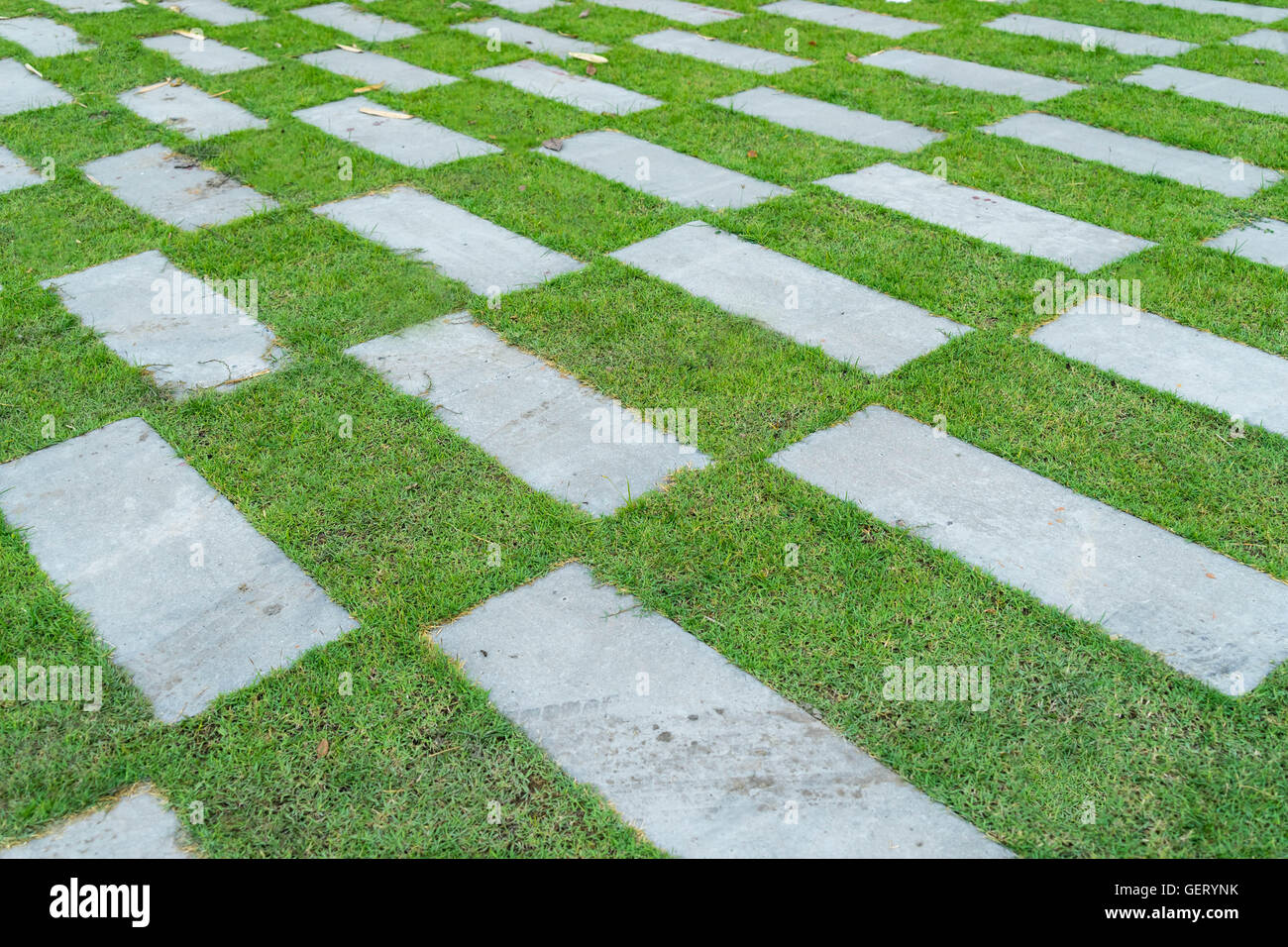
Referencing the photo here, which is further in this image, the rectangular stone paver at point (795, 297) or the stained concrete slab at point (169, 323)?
the rectangular stone paver at point (795, 297)

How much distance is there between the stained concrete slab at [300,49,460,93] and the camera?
22.0 ft

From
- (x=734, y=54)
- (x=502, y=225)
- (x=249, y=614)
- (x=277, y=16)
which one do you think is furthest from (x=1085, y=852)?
(x=277, y=16)

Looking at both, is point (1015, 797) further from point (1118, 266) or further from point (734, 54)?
point (734, 54)

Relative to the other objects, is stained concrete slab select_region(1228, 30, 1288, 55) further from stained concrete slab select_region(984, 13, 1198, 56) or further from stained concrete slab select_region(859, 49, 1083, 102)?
stained concrete slab select_region(859, 49, 1083, 102)

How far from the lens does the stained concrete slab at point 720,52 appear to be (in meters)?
7.01

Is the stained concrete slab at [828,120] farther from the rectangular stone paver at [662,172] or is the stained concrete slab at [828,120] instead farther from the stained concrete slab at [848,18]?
the stained concrete slab at [848,18]

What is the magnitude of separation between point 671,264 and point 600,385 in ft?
3.58

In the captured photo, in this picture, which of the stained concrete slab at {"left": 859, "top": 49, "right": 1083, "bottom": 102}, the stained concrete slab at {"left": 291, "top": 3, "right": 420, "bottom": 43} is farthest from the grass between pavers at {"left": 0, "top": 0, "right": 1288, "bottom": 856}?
the stained concrete slab at {"left": 291, "top": 3, "right": 420, "bottom": 43}

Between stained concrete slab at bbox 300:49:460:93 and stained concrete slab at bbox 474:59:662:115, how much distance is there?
1.22ft

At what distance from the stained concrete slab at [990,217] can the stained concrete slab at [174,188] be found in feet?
9.89

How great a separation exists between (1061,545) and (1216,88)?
201 inches

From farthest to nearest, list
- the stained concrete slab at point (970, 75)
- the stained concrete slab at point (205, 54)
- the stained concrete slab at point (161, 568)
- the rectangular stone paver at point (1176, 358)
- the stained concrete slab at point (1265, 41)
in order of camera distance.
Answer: the stained concrete slab at point (1265, 41) < the stained concrete slab at point (205, 54) < the stained concrete slab at point (970, 75) < the rectangular stone paver at point (1176, 358) < the stained concrete slab at point (161, 568)

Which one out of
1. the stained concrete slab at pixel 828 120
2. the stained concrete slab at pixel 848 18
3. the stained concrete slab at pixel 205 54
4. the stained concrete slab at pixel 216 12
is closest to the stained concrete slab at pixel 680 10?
the stained concrete slab at pixel 848 18

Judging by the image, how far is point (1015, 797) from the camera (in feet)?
7.03
